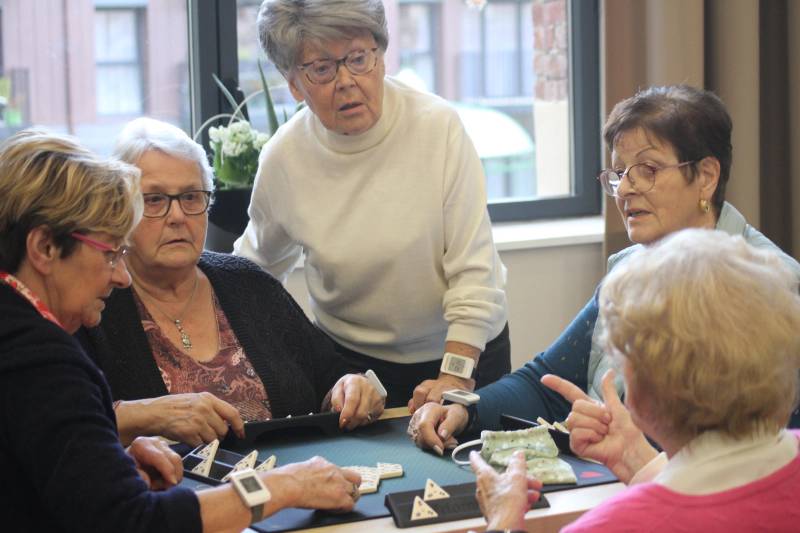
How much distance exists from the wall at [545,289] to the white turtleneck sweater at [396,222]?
3.61 feet

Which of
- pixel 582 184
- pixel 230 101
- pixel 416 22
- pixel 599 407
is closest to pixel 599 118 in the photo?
pixel 582 184

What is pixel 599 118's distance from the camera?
3.51 m

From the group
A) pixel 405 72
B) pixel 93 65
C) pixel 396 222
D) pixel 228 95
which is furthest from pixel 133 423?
pixel 405 72

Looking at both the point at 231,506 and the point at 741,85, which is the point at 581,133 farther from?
the point at 231,506

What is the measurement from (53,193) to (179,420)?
56cm

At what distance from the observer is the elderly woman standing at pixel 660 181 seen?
1.71 m

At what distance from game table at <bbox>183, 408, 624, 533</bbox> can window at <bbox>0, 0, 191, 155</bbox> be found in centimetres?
185

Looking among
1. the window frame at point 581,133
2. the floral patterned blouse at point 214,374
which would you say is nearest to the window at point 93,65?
the window frame at point 581,133

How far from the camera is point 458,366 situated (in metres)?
1.85

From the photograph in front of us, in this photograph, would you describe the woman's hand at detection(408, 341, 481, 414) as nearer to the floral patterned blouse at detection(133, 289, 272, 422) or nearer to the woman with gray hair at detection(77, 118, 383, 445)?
the woman with gray hair at detection(77, 118, 383, 445)

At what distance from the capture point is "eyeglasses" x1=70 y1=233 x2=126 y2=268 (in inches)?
45.4

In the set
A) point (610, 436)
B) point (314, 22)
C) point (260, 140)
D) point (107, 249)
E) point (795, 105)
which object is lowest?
point (610, 436)

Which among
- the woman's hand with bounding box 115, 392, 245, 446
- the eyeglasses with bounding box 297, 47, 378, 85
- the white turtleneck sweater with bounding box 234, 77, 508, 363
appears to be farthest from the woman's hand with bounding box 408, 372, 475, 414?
the eyeglasses with bounding box 297, 47, 378, 85

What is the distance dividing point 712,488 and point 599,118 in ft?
9.19
